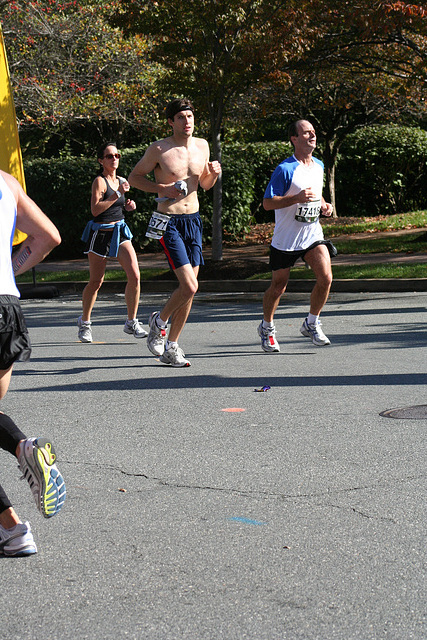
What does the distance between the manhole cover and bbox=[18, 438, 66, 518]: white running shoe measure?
2.91m

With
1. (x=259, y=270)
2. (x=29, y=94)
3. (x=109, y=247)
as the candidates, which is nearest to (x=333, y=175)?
(x=29, y=94)

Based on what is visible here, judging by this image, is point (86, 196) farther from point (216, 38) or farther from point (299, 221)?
Answer: point (299, 221)

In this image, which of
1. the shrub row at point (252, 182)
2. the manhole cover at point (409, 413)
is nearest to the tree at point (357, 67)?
the shrub row at point (252, 182)

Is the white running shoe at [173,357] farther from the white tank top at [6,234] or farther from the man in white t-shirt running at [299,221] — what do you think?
the white tank top at [6,234]

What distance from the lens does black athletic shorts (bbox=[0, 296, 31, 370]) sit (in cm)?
353

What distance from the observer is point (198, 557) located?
365cm

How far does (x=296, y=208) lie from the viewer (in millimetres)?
8562

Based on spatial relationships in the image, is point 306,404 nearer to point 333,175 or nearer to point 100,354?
point 100,354

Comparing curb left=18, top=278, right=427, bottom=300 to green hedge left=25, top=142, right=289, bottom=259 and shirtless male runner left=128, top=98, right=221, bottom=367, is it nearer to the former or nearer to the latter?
green hedge left=25, top=142, right=289, bottom=259

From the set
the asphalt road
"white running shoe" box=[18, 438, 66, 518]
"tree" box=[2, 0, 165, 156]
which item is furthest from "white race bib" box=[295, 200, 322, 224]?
"tree" box=[2, 0, 165, 156]

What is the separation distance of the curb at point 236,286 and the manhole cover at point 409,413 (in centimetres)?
837

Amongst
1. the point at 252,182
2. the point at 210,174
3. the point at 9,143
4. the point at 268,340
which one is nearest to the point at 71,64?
the point at 252,182

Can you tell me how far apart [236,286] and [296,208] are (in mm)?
7475

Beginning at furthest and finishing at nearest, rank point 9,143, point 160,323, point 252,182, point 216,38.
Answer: point 252,182
point 216,38
point 9,143
point 160,323
